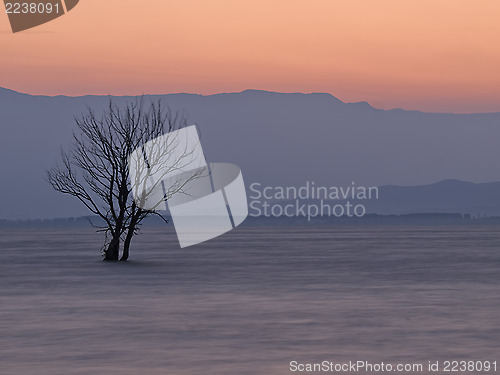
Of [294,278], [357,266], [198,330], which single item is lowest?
[357,266]

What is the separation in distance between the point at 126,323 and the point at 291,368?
22.9 ft

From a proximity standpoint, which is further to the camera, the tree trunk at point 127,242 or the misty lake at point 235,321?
the tree trunk at point 127,242

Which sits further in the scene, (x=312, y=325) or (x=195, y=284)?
(x=195, y=284)

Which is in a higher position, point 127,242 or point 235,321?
point 235,321

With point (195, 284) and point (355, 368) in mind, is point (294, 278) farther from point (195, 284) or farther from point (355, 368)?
point (355, 368)

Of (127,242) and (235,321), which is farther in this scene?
(127,242)

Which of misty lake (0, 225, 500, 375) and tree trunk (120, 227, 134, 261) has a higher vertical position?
misty lake (0, 225, 500, 375)

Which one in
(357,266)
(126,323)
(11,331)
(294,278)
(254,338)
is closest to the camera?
(254,338)

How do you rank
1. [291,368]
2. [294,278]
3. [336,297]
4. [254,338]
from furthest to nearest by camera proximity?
[294,278]
[336,297]
[254,338]
[291,368]

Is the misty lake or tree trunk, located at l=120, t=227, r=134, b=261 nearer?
the misty lake

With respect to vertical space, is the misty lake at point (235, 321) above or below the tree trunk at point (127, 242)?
above

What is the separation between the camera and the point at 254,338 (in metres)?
18.2

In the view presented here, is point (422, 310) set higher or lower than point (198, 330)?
lower

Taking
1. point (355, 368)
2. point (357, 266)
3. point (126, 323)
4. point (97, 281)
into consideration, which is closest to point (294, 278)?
point (97, 281)
